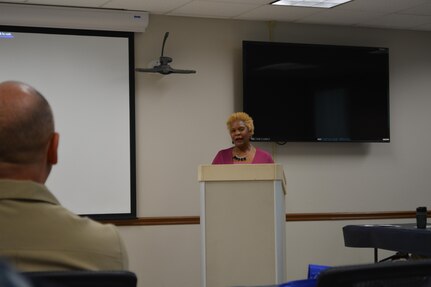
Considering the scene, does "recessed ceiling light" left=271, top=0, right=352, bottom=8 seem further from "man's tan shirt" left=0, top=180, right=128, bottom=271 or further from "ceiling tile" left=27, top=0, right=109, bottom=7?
"man's tan shirt" left=0, top=180, right=128, bottom=271

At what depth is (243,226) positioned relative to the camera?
4.39m

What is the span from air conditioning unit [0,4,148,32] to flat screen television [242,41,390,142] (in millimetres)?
1054

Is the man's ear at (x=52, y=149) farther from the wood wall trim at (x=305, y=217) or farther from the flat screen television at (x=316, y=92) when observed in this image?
the flat screen television at (x=316, y=92)

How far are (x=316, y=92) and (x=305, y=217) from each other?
117 cm

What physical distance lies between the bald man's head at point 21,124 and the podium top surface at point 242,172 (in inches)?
111

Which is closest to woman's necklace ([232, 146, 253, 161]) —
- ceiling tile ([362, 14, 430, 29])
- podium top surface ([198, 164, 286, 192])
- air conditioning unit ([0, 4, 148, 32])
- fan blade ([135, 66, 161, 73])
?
podium top surface ([198, 164, 286, 192])

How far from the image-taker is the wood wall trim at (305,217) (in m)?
6.33

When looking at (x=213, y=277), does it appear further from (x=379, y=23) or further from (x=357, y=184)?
(x=379, y=23)

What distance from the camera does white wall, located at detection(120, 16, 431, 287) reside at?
254 inches

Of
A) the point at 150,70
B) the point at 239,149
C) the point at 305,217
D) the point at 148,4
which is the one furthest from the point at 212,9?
the point at 305,217

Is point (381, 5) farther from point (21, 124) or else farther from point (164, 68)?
point (21, 124)

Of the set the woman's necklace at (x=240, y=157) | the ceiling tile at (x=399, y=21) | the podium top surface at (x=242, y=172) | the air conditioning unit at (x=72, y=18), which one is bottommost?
the podium top surface at (x=242, y=172)

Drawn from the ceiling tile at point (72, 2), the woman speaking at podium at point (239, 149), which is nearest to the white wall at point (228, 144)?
the ceiling tile at point (72, 2)

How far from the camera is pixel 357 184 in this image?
7145 mm
